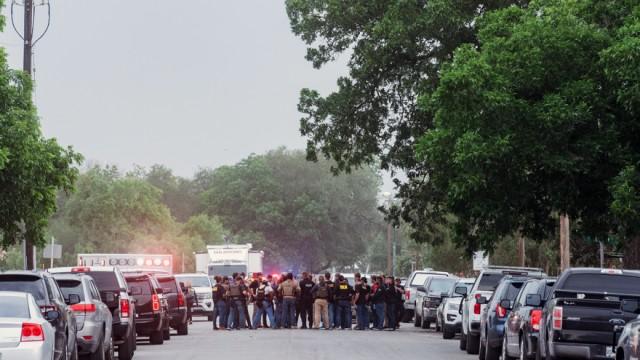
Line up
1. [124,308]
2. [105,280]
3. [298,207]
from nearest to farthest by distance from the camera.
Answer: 1. [124,308]
2. [105,280]
3. [298,207]

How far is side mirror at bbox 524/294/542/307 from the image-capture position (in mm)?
22547

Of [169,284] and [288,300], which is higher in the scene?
[169,284]

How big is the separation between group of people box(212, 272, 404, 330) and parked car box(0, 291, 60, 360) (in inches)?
1057

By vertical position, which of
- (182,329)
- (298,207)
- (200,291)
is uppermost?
(298,207)

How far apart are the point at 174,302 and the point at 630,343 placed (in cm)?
2494

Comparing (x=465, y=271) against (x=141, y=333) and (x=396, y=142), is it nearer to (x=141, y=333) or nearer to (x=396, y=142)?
(x=396, y=142)

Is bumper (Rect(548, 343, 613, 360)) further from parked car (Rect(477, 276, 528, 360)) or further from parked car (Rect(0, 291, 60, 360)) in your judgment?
parked car (Rect(0, 291, 60, 360))

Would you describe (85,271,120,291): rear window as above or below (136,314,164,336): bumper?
above

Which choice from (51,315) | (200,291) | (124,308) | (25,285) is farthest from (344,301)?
(51,315)

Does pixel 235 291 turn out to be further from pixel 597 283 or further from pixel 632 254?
pixel 597 283

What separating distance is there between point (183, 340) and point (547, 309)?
17739 mm

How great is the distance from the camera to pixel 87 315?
78.7ft

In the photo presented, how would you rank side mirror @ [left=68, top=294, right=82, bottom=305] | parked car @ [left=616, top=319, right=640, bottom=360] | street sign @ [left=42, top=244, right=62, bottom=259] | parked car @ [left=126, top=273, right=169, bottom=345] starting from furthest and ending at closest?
street sign @ [left=42, top=244, right=62, bottom=259]
parked car @ [left=126, top=273, right=169, bottom=345]
side mirror @ [left=68, top=294, right=82, bottom=305]
parked car @ [left=616, top=319, right=640, bottom=360]

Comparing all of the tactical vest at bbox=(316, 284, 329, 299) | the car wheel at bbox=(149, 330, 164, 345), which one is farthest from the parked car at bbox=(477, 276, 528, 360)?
the tactical vest at bbox=(316, 284, 329, 299)
